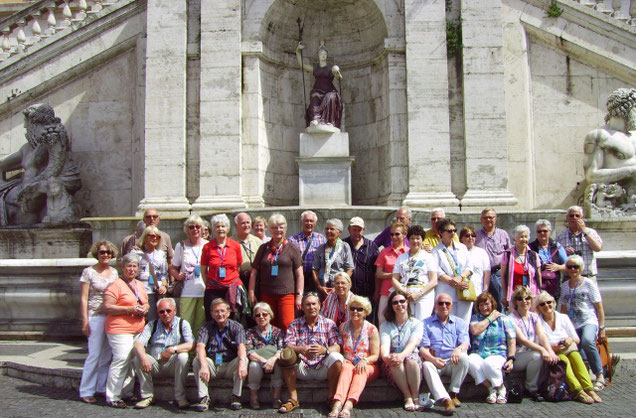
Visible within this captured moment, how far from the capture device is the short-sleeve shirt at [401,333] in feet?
21.7

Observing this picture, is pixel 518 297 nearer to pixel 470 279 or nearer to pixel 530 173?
pixel 470 279

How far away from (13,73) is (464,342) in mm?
A: 12147

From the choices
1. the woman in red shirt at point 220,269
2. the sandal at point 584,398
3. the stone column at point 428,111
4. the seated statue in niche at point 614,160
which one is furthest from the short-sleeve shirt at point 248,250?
the seated statue in niche at point 614,160

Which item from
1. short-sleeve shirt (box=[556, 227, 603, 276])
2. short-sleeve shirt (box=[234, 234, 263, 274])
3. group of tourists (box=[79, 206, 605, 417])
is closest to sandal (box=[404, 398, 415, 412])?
group of tourists (box=[79, 206, 605, 417])

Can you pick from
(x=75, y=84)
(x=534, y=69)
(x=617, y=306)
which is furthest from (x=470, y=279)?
(x=75, y=84)

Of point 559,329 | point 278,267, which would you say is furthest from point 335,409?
point 559,329

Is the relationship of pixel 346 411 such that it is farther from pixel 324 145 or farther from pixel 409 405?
pixel 324 145

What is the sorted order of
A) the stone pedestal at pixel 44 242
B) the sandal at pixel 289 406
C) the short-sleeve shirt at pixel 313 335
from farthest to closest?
the stone pedestal at pixel 44 242 < the short-sleeve shirt at pixel 313 335 < the sandal at pixel 289 406

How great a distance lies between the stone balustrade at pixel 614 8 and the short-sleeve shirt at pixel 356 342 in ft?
34.2

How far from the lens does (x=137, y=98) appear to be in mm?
14328

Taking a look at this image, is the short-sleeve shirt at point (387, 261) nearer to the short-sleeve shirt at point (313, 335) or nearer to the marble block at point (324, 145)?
the short-sleeve shirt at point (313, 335)

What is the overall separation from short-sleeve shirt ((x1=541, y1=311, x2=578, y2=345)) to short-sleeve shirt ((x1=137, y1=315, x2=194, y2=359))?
12.7 ft

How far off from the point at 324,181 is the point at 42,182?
5955 millimetres

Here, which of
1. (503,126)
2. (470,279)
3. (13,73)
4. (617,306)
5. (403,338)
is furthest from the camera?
(13,73)
